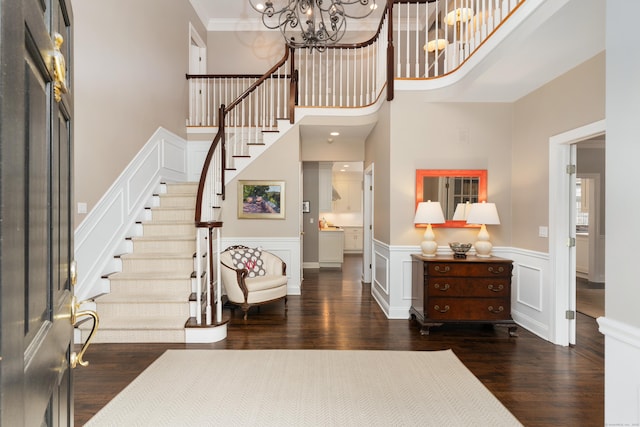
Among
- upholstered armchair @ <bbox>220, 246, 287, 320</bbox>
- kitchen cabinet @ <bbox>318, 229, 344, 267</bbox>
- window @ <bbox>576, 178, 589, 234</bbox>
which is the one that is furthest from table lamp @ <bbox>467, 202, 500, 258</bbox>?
window @ <bbox>576, 178, 589, 234</bbox>

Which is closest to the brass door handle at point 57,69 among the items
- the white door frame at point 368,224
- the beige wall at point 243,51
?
the white door frame at point 368,224

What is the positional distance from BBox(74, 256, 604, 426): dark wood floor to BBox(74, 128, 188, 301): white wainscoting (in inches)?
33.5

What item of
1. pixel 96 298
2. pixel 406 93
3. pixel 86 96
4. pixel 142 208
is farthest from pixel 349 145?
pixel 96 298

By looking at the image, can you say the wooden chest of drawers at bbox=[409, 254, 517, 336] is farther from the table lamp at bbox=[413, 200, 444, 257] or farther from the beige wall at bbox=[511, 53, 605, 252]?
the beige wall at bbox=[511, 53, 605, 252]

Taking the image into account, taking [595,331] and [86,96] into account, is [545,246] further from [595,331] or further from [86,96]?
[86,96]

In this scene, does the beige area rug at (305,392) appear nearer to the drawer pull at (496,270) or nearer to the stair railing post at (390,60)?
the drawer pull at (496,270)

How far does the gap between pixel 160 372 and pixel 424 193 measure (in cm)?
349

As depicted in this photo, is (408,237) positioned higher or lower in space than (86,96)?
lower

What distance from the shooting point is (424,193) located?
4379 millimetres

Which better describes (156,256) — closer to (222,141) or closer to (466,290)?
(222,141)

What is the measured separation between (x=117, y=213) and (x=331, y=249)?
17.2 ft

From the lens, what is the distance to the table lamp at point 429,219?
404 cm

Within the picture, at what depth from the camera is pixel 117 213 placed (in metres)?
4.20

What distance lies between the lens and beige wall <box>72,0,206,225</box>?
358cm
